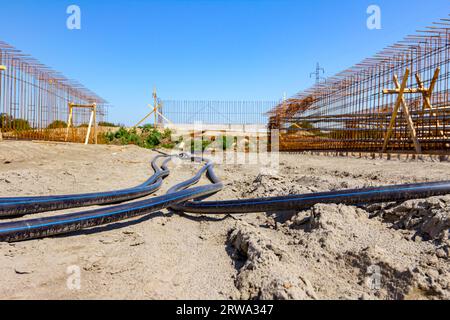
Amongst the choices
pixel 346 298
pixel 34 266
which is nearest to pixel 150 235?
pixel 34 266

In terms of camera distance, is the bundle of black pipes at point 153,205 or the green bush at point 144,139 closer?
the bundle of black pipes at point 153,205

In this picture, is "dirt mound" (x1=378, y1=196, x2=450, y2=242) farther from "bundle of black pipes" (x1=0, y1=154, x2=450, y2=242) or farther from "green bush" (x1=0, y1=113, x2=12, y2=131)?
"green bush" (x1=0, y1=113, x2=12, y2=131)

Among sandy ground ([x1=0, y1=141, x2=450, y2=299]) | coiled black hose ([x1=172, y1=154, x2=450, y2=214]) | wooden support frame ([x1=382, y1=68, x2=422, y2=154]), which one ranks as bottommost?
sandy ground ([x1=0, y1=141, x2=450, y2=299])

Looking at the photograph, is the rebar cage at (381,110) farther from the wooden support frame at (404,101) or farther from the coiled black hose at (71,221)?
the coiled black hose at (71,221)

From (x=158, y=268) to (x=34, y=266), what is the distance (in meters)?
0.69

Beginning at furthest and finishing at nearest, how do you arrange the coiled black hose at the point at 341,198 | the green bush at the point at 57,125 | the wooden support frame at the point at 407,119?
the green bush at the point at 57,125, the wooden support frame at the point at 407,119, the coiled black hose at the point at 341,198

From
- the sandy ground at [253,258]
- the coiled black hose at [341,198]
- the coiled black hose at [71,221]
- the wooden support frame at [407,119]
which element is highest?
the wooden support frame at [407,119]

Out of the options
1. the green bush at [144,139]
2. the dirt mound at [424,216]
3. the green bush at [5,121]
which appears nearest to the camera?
the dirt mound at [424,216]

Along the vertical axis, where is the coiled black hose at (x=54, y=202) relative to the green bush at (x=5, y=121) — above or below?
below

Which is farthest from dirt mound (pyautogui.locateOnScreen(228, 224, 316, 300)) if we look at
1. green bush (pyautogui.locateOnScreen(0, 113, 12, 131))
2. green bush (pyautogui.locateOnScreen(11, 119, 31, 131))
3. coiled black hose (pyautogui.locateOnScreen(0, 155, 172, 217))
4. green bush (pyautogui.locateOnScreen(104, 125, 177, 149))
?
green bush (pyautogui.locateOnScreen(104, 125, 177, 149))

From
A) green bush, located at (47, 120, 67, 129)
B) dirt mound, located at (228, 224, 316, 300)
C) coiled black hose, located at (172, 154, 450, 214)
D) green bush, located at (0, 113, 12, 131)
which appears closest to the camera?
dirt mound, located at (228, 224, 316, 300)

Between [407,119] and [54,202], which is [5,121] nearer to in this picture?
[54,202]

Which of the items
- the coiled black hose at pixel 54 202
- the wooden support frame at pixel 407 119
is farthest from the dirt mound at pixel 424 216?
the wooden support frame at pixel 407 119

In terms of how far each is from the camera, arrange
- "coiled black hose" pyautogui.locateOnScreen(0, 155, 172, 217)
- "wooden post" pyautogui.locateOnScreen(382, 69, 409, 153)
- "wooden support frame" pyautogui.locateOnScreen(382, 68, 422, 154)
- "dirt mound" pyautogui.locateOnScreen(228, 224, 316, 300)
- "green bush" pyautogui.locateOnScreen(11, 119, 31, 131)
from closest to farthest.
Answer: "dirt mound" pyautogui.locateOnScreen(228, 224, 316, 300) < "coiled black hose" pyautogui.locateOnScreen(0, 155, 172, 217) < "wooden support frame" pyautogui.locateOnScreen(382, 68, 422, 154) < "wooden post" pyautogui.locateOnScreen(382, 69, 409, 153) < "green bush" pyautogui.locateOnScreen(11, 119, 31, 131)
